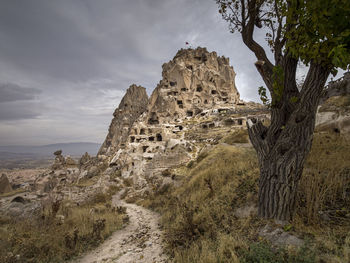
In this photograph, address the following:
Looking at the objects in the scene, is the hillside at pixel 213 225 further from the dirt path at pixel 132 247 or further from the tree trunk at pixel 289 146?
the tree trunk at pixel 289 146

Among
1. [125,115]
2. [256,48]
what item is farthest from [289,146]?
[125,115]

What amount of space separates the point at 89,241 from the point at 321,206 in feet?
20.6

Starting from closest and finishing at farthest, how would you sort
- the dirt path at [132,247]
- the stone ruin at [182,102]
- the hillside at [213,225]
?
the hillside at [213,225] → the dirt path at [132,247] → the stone ruin at [182,102]

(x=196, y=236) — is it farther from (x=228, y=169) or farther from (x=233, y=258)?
(x=228, y=169)

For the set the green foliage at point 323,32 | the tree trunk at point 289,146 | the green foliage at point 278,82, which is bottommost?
the tree trunk at point 289,146

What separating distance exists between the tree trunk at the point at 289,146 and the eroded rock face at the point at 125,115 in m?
56.6

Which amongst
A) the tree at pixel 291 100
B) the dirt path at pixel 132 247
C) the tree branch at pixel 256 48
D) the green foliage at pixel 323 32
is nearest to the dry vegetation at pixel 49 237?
the dirt path at pixel 132 247

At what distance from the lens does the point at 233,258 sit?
2.45 meters

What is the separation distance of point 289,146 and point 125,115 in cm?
6480

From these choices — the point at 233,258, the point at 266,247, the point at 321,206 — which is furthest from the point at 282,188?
the point at 233,258

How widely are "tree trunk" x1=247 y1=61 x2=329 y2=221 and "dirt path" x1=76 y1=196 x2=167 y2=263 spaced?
2.80 meters

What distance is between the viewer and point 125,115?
207ft

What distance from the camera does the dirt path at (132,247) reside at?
3789 mm

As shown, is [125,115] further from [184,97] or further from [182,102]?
A: [184,97]
